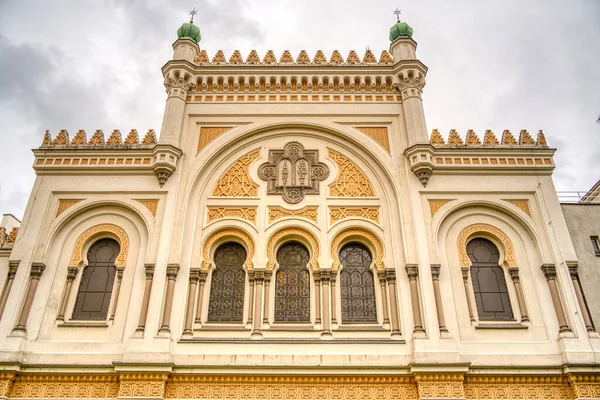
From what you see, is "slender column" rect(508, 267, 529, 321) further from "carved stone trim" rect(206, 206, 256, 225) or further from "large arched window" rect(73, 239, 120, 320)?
"large arched window" rect(73, 239, 120, 320)

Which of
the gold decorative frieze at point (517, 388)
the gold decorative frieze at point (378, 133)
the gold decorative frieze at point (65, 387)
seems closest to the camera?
the gold decorative frieze at point (517, 388)

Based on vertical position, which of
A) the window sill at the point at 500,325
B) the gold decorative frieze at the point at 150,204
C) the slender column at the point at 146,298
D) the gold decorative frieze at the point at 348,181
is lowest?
the window sill at the point at 500,325

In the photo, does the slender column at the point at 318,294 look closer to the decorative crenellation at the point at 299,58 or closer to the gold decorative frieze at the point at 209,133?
the gold decorative frieze at the point at 209,133

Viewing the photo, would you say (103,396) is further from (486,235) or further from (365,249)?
(486,235)

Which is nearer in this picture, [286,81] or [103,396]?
[103,396]

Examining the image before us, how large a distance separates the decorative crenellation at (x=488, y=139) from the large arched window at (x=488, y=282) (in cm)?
279

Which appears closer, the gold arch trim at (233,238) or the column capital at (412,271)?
the column capital at (412,271)

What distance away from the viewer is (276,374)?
10.4 metres

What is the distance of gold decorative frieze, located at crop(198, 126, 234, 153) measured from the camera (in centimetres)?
1362

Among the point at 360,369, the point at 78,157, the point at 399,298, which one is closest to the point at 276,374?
the point at 360,369

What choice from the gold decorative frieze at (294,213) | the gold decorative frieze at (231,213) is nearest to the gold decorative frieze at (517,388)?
the gold decorative frieze at (294,213)

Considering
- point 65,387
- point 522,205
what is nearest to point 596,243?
point 522,205

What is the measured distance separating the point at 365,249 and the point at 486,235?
10.2ft

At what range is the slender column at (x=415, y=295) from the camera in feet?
35.8
